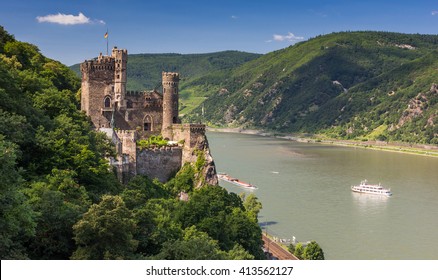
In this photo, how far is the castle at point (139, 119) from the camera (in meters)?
29.6

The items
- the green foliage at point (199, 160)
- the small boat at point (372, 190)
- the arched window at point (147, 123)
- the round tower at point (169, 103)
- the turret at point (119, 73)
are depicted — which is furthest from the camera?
the small boat at point (372, 190)

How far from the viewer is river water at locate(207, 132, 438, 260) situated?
1273 inches

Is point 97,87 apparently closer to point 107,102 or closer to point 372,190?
point 107,102

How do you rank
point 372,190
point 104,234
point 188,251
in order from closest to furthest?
point 104,234 < point 188,251 < point 372,190

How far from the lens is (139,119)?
1239 inches

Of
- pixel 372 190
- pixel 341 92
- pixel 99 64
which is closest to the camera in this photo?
pixel 99 64

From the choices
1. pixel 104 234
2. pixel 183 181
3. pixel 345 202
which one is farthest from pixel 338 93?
pixel 104 234

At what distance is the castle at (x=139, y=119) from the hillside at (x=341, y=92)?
75.8 meters

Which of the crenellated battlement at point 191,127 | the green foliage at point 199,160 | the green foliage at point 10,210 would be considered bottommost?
the green foliage at point 199,160

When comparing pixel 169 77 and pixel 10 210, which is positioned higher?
pixel 169 77

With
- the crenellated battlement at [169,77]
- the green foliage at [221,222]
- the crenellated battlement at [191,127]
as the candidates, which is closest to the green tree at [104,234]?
the green foliage at [221,222]

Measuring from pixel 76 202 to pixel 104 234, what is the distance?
333cm

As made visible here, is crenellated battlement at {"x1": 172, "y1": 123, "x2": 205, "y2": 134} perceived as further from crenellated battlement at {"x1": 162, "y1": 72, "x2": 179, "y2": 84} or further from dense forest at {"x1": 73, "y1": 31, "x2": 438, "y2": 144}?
dense forest at {"x1": 73, "y1": 31, "x2": 438, "y2": 144}

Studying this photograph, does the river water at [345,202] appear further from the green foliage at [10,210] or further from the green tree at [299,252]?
the green foliage at [10,210]
